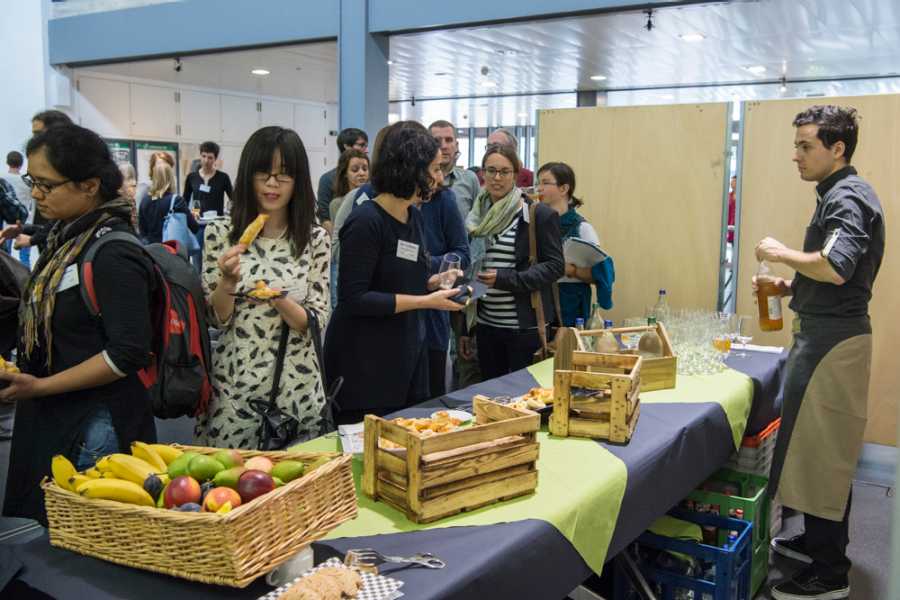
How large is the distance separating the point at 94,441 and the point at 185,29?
6180 mm

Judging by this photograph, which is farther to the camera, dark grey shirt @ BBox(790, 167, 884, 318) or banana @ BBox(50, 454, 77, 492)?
dark grey shirt @ BBox(790, 167, 884, 318)

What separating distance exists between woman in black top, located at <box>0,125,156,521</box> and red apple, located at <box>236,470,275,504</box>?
1.92 ft

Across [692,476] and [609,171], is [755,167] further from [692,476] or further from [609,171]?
[692,476]

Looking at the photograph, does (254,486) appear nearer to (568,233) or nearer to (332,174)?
(568,233)

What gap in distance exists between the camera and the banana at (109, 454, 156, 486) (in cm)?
128

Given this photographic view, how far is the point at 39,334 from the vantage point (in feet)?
5.68

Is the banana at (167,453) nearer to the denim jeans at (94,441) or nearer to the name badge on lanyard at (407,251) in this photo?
the denim jeans at (94,441)

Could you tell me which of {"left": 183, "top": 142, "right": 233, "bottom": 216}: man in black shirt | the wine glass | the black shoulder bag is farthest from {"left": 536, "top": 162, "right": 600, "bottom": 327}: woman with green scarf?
{"left": 183, "top": 142, "right": 233, "bottom": 216}: man in black shirt

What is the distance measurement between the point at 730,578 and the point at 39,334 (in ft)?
6.41

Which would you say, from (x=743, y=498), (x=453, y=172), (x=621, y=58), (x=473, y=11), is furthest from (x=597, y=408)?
(x=621, y=58)

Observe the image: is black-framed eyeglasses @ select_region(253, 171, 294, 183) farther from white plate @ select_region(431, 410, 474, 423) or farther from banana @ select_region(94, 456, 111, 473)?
banana @ select_region(94, 456, 111, 473)

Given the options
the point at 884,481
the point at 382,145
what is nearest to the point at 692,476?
the point at 382,145

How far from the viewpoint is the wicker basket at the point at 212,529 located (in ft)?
3.73

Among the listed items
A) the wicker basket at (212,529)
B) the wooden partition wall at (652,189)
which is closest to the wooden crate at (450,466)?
the wicker basket at (212,529)
